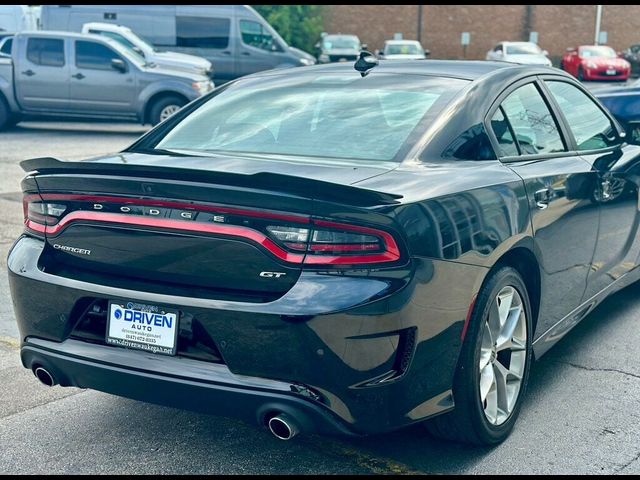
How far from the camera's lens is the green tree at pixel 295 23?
3838 centimetres

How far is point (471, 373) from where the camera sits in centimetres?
336

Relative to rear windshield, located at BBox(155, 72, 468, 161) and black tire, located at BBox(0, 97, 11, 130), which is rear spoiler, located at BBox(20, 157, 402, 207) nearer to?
rear windshield, located at BBox(155, 72, 468, 161)

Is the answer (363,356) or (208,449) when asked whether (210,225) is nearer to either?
(363,356)

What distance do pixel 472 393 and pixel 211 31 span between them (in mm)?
19107

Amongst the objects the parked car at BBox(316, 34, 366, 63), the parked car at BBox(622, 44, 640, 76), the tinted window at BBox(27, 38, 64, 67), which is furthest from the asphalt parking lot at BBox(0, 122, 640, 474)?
the parked car at BBox(622, 44, 640, 76)

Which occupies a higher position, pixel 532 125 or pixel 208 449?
pixel 532 125

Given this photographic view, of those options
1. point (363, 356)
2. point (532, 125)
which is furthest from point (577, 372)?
point (363, 356)

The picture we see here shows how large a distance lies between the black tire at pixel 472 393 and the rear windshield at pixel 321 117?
635mm

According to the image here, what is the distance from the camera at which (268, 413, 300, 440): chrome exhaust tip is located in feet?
9.96

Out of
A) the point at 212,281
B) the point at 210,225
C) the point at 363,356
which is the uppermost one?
the point at 210,225

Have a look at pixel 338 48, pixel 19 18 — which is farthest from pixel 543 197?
pixel 338 48

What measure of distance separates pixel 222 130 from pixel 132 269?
108 centimetres

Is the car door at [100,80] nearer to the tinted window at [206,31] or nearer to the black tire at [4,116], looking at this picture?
the black tire at [4,116]

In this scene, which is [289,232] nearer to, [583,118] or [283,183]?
[283,183]
